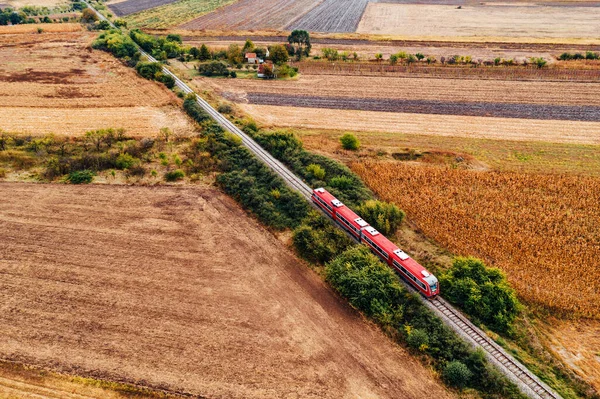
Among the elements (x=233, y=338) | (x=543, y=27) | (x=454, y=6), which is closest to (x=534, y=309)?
(x=233, y=338)

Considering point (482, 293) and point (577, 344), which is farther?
point (482, 293)

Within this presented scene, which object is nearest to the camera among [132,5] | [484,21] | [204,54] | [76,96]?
[76,96]

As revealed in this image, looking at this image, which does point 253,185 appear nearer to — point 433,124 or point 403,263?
point 403,263

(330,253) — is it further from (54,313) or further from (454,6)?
(454,6)

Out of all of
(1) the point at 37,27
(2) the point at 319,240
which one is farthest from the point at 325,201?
(1) the point at 37,27

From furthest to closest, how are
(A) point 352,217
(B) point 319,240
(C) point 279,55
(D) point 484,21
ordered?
(D) point 484,21
(C) point 279,55
(A) point 352,217
(B) point 319,240

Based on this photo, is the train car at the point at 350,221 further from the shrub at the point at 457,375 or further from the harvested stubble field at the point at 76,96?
the harvested stubble field at the point at 76,96

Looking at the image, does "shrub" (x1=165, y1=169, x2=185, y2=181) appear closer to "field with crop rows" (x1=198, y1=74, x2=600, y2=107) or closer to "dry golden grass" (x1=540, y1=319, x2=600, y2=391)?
"field with crop rows" (x1=198, y1=74, x2=600, y2=107)
